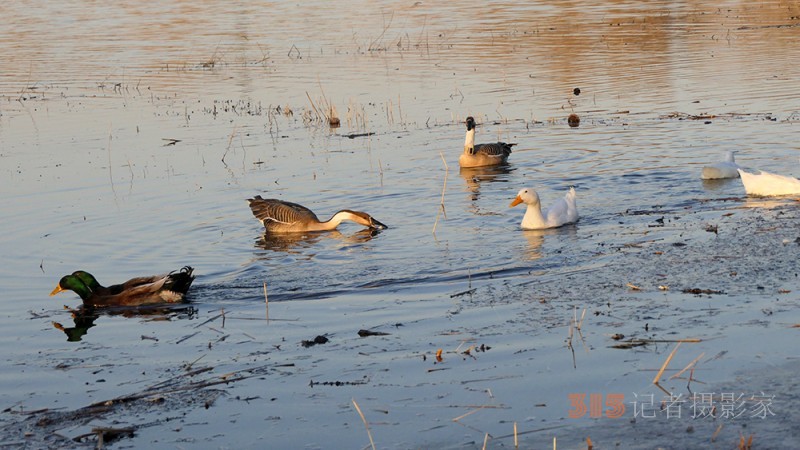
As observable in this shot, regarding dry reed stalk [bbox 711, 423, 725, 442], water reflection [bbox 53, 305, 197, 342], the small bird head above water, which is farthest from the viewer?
the small bird head above water

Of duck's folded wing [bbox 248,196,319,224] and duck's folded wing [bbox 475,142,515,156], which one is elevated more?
duck's folded wing [bbox 475,142,515,156]

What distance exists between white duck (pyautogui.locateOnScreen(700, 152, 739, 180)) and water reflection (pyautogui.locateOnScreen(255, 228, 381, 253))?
4811 mm

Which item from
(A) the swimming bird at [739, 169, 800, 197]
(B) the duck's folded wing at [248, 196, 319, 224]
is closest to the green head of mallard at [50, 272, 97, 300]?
(B) the duck's folded wing at [248, 196, 319, 224]

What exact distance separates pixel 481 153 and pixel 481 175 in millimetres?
624

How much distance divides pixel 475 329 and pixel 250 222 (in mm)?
6652

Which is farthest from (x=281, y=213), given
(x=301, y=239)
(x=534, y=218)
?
(x=534, y=218)

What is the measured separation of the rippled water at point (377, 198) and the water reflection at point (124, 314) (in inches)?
3.9

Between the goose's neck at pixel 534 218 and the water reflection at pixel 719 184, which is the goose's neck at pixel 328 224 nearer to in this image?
the goose's neck at pixel 534 218

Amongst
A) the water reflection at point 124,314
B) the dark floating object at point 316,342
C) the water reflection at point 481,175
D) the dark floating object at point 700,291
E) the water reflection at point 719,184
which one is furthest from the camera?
the water reflection at point 481,175

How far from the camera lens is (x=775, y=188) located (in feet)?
46.5

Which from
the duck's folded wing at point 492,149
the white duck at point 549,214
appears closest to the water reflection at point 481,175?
the duck's folded wing at point 492,149

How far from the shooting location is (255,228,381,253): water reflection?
1407 cm

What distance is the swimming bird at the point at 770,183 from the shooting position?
46.5 ft

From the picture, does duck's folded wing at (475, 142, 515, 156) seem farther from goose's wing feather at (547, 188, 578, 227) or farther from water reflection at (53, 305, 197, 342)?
water reflection at (53, 305, 197, 342)
